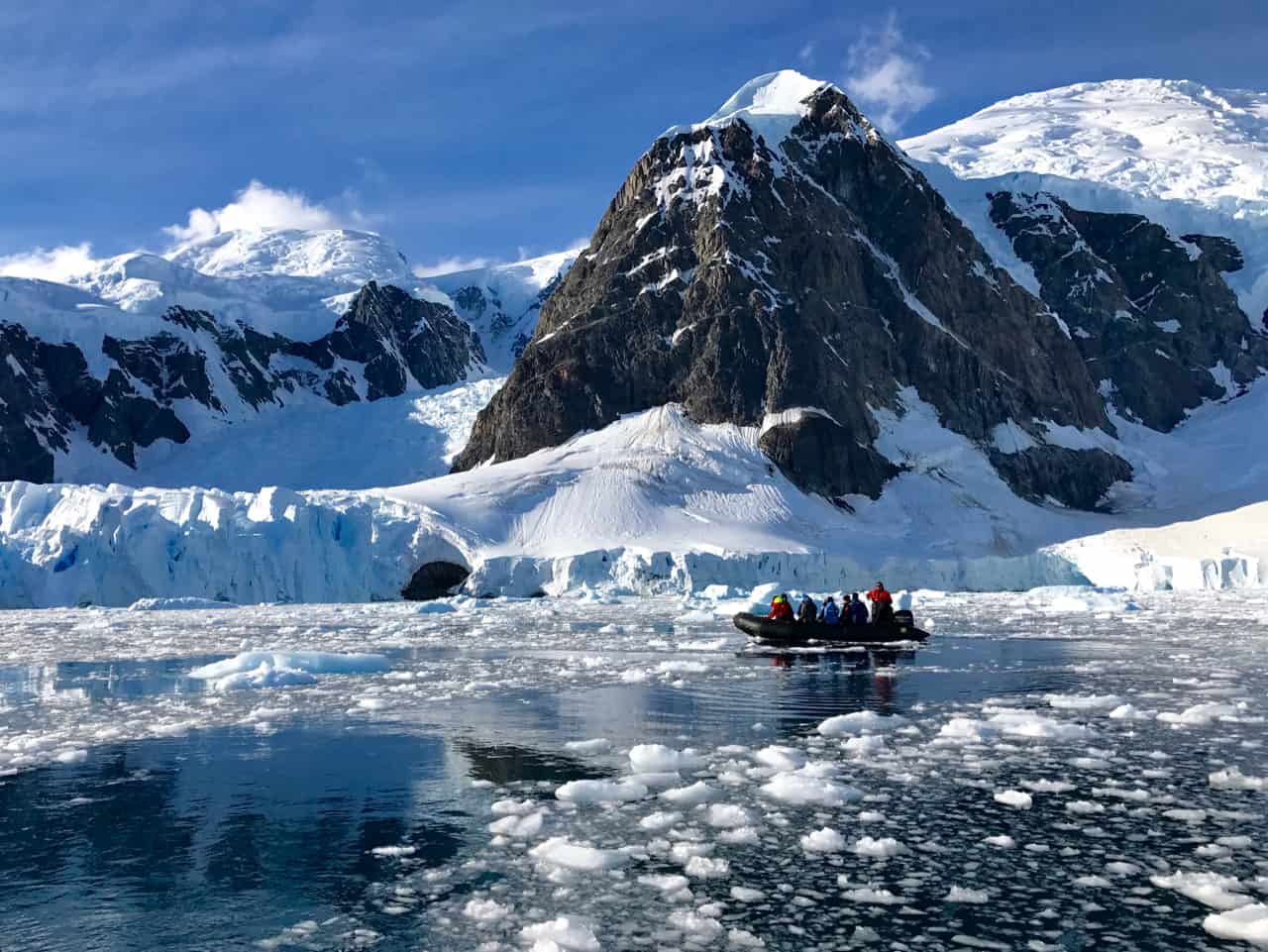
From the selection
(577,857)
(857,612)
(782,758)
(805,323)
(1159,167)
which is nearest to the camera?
(577,857)

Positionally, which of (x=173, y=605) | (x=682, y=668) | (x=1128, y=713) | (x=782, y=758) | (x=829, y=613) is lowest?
(x=782, y=758)

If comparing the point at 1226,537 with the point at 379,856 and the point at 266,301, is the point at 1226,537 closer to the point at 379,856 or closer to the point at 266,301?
the point at 379,856

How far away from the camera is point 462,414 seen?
136 m

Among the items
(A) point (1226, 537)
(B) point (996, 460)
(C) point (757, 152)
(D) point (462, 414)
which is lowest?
(A) point (1226, 537)

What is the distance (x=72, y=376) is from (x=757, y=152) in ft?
288

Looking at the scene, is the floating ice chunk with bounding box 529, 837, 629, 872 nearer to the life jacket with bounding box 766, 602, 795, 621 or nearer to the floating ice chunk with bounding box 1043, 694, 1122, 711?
the floating ice chunk with bounding box 1043, 694, 1122, 711

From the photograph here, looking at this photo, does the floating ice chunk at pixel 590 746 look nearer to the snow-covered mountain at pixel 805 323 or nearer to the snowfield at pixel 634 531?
the snowfield at pixel 634 531

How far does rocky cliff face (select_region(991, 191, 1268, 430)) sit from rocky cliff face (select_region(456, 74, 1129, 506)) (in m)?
16.8

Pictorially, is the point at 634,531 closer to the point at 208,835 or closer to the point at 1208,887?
the point at 208,835

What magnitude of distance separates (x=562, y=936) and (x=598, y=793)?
543 cm

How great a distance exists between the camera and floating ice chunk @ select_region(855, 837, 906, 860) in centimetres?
1284

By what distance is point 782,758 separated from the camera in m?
17.8

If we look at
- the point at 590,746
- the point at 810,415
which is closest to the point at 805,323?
the point at 810,415

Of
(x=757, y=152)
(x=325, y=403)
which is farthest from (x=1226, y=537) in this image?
(x=325, y=403)
